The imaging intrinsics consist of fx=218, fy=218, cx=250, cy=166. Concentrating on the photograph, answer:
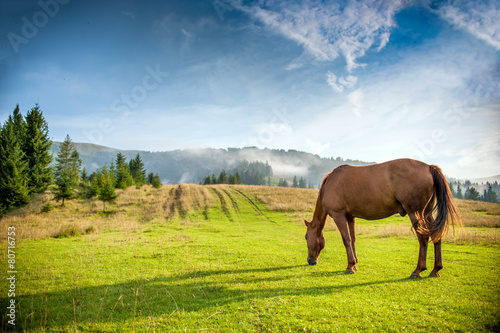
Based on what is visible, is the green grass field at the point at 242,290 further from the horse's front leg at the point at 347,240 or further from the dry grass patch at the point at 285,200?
the dry grass patch at the point at 285,200

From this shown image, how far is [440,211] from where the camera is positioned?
20.6 ft

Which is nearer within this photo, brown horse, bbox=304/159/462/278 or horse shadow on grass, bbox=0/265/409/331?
horse shadow on grass, bbox=0/265/409/331

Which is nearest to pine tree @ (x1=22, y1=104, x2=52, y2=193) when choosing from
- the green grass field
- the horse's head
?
the green grass field

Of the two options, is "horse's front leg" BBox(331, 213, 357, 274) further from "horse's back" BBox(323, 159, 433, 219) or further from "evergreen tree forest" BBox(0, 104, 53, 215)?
"evergreen tree forest" BBox(0, 104, 53, 215)

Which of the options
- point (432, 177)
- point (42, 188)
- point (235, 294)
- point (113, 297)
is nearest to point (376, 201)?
point (432, 177)

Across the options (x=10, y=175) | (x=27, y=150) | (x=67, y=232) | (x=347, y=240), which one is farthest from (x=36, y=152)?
(x=347, y=240)

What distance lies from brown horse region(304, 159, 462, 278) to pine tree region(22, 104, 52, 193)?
131 feet

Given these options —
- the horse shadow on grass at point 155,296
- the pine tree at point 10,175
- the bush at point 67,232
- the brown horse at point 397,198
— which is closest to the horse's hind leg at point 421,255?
the brown horse at point 397,198

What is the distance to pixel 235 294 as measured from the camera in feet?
18.2

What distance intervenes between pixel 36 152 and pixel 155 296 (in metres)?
39.8

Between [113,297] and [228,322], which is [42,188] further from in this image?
[228,322]

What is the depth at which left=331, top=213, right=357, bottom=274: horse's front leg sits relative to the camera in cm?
720

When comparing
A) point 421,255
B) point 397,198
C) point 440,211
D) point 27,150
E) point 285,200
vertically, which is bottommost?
point 285,200

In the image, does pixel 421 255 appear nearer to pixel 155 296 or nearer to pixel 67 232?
pixel 155 296
